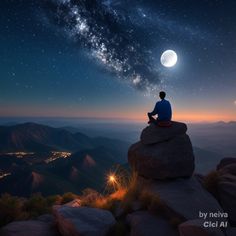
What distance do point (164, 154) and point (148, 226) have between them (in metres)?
4.69

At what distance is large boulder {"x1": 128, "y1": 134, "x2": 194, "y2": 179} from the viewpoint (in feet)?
41.9

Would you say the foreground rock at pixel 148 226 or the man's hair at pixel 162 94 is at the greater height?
the man's hair at pixel 162 94

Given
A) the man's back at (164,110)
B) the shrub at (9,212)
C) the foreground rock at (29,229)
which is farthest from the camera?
the man's back at (164,110)

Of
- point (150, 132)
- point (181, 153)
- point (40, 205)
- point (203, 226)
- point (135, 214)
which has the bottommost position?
point (40, 205)

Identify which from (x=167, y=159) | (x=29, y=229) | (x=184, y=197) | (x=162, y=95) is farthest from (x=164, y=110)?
(x=29, y=229)

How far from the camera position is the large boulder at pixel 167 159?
12.8 m

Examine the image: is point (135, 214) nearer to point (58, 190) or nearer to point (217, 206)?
point (217, 206)

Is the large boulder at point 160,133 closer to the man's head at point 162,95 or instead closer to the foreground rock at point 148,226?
the man's head at point 162,95

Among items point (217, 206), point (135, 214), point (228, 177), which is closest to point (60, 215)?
point (135, 214)

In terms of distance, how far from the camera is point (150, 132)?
14031 millimetres

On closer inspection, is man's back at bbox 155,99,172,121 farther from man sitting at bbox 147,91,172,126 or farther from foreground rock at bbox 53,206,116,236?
foreground rock at bbox 53,206,116,236

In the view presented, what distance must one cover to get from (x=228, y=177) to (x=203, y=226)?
6842 mm

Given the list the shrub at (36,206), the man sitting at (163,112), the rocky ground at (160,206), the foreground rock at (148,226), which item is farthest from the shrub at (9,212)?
the man sitting at (163,112)

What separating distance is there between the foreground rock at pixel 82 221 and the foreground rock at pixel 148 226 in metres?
0.90
